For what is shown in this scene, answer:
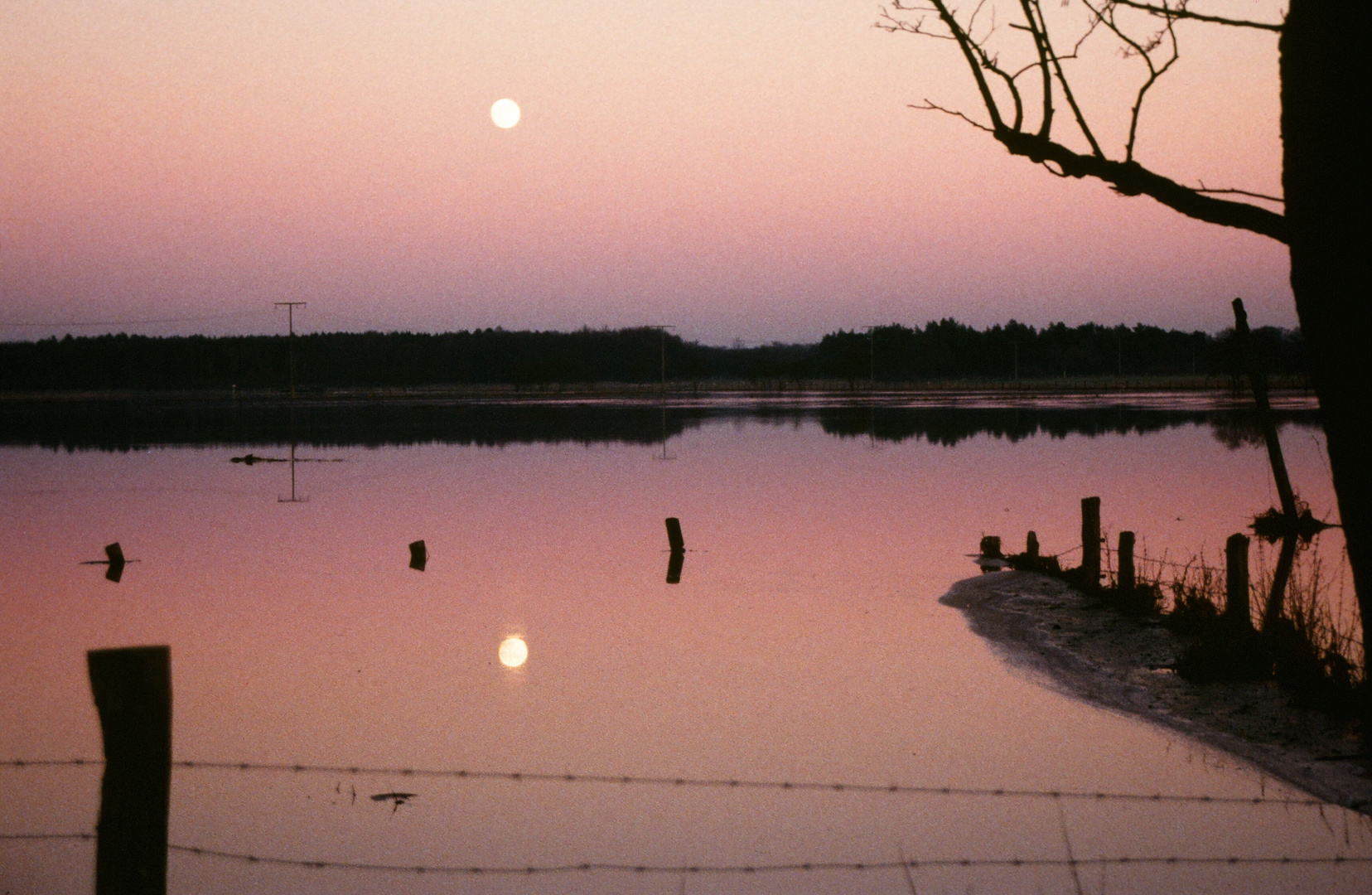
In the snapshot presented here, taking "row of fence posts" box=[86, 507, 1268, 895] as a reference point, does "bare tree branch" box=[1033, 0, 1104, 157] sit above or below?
above

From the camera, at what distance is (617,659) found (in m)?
15.3

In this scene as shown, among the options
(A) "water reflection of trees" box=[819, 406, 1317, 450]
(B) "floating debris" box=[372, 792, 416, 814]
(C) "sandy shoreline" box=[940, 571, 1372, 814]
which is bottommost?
(B) "floating debris" box=[372, 792, 416, 814]

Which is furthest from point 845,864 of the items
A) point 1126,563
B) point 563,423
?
point 563,423

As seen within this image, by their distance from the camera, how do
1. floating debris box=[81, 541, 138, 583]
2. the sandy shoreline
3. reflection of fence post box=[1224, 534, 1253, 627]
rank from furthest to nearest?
floating debris box=[81, 541, 138, 583] < reflection of fence post box=[1224, 534, 1253, 627] < the sandy shoreline

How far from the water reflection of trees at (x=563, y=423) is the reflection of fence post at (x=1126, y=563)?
34570mm

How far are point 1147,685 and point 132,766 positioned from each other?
10862 millimetres

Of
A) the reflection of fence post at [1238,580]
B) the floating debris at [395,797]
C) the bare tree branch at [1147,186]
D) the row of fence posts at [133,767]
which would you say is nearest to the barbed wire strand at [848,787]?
the floating debris at [395,797]

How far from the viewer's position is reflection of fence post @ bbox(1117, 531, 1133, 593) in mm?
16531

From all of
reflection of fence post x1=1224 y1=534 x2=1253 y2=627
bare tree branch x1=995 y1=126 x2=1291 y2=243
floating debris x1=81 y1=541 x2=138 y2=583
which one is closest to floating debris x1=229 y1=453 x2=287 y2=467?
floating debris x1=81 y1=541 x2=138 y2=583

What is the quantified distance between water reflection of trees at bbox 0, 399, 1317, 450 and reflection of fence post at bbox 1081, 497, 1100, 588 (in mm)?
33039

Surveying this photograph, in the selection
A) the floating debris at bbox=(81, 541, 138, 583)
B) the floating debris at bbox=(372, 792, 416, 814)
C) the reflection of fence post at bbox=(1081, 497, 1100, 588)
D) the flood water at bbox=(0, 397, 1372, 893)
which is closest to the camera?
the flood water at bbox=(0, 397, 1372, 893)

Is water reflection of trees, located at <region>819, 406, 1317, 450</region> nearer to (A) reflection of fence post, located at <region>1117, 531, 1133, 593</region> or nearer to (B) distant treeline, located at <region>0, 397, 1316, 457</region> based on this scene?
(B) distant treeline, located at <region>0, 397, 1316, 457</region>

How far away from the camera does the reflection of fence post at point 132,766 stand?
17.7 ft

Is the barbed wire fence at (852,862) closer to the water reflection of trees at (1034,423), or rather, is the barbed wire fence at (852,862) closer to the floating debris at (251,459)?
the floating debris at (251,459)
